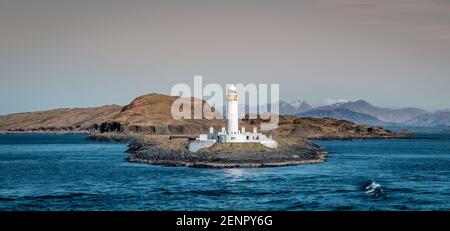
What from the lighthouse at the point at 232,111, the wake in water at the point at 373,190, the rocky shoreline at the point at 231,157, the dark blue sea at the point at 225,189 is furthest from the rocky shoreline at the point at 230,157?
the wake in water at the point at 373,190

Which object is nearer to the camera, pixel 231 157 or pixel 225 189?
pixel 225 189

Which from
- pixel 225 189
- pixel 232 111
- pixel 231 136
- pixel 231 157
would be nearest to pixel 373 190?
pixel 225 189

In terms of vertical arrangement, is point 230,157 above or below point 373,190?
above

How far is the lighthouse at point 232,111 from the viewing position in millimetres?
85438

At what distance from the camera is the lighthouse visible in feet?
280

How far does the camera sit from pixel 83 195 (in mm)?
52594

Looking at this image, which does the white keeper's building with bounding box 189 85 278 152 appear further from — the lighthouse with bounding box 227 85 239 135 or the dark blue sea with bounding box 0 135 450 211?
the dark blue sea with bounding box 0 135 450 211

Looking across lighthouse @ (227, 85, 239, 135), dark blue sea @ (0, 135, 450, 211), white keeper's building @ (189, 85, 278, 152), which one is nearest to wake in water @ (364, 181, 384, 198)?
dark blue sea @ (0, 135, 450, 211)

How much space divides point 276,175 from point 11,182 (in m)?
28.5

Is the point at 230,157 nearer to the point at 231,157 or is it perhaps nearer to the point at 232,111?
the point at 231,157

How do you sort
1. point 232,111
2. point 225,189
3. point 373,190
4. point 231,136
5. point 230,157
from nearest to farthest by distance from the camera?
point 373,190 < point 225,189 < point 230,157 < point 231,136 < point 232,111

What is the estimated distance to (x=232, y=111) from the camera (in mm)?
85812

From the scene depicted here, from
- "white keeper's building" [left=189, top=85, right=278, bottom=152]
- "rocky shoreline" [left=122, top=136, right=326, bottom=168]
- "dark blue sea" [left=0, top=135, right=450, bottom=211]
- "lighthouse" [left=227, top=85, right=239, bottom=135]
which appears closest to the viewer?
"dark blue sea" [left=0, top=135, right=450, bottom=211]
